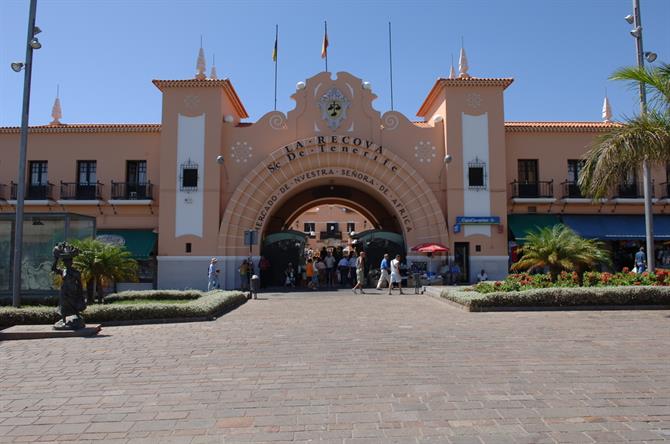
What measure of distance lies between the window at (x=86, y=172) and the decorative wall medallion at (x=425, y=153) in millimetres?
15967

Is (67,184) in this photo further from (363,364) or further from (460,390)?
(460,390)

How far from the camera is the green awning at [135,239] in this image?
2561 centimetres

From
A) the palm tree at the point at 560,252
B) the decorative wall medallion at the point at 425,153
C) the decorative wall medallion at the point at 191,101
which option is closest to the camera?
the palm tree at the point at 560,252

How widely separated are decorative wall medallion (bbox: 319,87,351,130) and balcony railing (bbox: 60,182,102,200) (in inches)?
456

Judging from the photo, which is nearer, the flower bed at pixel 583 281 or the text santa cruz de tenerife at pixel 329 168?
the flower bed at pixel 583 281

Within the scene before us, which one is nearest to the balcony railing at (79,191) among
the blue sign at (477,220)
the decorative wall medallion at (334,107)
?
the decorative wall medallion at (334,107)

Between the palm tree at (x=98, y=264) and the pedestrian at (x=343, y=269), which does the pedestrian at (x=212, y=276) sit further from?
the palm tree at (x=98, y=264)

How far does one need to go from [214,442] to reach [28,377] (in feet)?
12.7

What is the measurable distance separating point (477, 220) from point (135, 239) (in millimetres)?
16165

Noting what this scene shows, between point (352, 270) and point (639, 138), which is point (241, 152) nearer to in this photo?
point (352, 270)

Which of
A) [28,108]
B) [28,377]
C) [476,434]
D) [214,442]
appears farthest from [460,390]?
[28,108]

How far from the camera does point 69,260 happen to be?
10922 millimetres

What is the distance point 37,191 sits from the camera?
2680cm

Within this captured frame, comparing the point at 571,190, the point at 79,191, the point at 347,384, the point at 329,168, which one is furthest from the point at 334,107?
the point at 347,384
